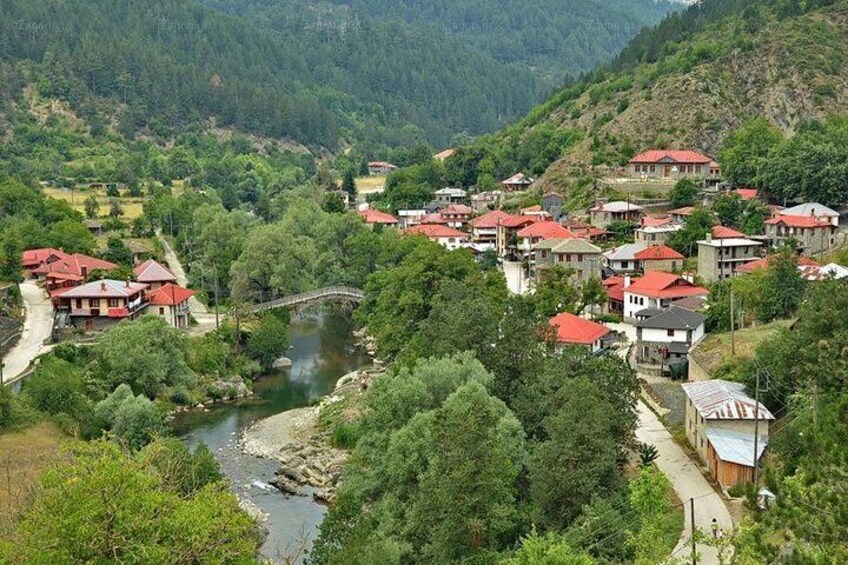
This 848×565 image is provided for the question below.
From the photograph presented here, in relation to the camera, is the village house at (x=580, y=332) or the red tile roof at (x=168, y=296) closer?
the village house at (x=580, y=332)

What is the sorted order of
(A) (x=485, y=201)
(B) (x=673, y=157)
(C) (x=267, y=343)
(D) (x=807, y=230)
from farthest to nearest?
1. (A) (x=485, y=201)
2. (B) (x=673, y=157)
3. (D) (x=807, y=230)
4. (C) (x=267, y=343)

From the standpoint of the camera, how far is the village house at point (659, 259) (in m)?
45.3

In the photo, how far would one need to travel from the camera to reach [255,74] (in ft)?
465

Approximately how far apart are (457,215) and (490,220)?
5.85 metres

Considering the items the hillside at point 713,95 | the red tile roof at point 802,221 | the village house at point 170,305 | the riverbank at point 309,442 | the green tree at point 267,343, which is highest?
the hillside at point 713,95

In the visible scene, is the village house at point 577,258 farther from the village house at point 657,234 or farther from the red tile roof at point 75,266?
the red tile roof at point 75,266

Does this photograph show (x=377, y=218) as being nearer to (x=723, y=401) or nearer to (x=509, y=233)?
→ (x=509, y=233)

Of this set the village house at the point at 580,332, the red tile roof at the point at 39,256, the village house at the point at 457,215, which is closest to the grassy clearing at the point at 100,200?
the red tile roof at the point at 39,256

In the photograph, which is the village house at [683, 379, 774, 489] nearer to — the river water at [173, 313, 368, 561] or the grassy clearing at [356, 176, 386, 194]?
the river water at [173, 313, 368, 561]

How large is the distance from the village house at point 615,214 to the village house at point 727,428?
2833cm

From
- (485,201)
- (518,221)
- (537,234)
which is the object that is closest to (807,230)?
(537,234)

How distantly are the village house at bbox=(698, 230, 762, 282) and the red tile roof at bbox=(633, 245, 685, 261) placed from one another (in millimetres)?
1569

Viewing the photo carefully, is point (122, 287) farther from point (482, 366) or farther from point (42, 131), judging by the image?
point (42, 131)

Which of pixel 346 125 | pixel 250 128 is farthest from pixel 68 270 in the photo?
pixel 346 125
